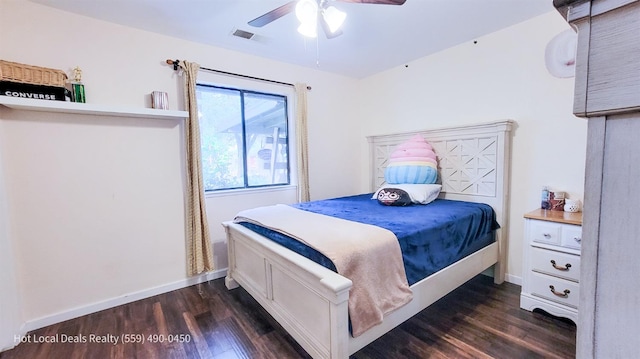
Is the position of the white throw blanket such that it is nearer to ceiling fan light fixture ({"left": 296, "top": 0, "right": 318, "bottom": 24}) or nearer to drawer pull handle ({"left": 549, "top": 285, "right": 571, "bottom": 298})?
drawer pull handle ({"left": 549, "top": 285, "right": 571, "bottom": 298})

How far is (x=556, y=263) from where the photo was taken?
2.05 m

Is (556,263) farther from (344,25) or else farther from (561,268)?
(344,25)

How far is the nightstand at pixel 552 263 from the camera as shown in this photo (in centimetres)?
197

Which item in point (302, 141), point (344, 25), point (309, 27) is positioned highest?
point (344, 25)

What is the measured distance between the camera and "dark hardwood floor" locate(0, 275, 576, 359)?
178cm

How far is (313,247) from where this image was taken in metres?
1.61

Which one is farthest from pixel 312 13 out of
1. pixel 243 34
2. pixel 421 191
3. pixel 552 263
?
pixel 552 263

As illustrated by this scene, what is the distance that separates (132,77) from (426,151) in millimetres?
3037

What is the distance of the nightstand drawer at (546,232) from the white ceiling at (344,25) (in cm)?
176

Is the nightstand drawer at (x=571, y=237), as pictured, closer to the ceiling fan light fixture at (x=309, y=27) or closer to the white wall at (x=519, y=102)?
the white wall at (x=519, y=102)

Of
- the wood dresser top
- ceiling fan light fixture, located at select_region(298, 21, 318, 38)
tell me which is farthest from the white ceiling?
the wood dresser top

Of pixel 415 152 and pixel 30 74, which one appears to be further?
pixel 415 152

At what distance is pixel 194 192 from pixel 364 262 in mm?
1900

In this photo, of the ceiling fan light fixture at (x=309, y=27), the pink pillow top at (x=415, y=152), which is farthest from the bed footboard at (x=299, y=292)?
the pink pillow top at (x=415, y=152)
